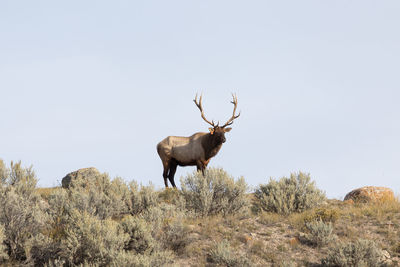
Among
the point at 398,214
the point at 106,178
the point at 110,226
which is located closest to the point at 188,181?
the point at 106,178

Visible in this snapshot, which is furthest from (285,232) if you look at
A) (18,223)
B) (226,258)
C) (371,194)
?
(371,194)

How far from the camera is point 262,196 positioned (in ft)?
39.5

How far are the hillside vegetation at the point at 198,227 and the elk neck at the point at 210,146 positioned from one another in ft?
14.4

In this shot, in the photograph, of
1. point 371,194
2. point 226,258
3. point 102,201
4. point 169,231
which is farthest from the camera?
point 371,194

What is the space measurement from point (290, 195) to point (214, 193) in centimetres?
210

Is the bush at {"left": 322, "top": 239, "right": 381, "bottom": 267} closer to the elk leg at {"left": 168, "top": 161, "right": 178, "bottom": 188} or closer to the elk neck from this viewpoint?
the elk neck

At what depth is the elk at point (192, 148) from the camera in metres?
16.3

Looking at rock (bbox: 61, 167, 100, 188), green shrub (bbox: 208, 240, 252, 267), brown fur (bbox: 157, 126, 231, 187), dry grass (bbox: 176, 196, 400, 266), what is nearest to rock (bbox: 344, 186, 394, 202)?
dry grass (bbox: 176, 196, 400, 266)

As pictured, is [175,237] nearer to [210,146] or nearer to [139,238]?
[139,238]

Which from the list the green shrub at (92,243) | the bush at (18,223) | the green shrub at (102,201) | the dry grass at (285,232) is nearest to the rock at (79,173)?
the green shrub at (102,201)

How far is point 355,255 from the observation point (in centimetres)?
830

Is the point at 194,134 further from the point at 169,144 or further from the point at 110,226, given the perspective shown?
the point at 110,226

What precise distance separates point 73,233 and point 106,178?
568cm

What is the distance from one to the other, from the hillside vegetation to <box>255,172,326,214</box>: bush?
27 mm
